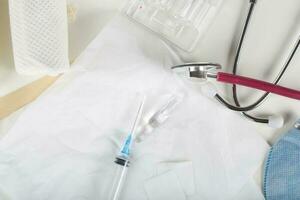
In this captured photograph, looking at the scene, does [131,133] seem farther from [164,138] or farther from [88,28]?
[88,28]

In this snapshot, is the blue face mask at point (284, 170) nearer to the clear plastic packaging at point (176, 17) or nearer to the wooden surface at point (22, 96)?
the clear plastic packaging at point (176, 17)

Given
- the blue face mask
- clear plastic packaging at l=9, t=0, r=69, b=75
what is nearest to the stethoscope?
the blue face mask

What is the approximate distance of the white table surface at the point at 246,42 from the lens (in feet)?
2.43

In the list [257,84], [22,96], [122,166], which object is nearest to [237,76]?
[257,84]

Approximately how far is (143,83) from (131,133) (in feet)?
0.35

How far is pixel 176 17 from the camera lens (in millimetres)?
789

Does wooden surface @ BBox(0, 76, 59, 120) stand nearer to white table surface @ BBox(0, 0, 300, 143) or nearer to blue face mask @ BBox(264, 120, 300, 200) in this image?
white table surface @ BBox(0, 0, 300, 143)

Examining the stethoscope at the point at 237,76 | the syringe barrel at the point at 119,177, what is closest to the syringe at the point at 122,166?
the syringe barrel at the point at 119,177

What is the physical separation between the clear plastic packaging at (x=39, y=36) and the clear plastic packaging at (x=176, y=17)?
0.52ft

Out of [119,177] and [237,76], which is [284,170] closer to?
[237,76]

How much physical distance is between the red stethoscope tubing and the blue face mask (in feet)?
0.38

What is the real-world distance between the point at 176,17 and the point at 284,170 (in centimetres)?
40

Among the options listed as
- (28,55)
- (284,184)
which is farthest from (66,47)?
(284,184)

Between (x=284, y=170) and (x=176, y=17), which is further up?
(x=176, y=17)
